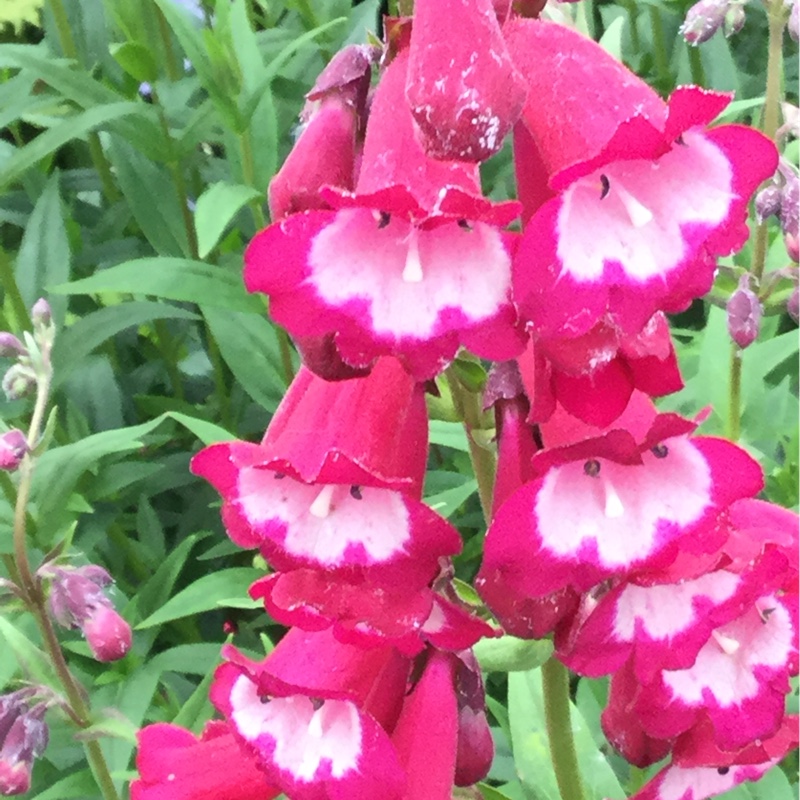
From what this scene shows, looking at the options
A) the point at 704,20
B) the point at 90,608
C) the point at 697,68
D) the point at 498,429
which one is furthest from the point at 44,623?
the point at 697,68

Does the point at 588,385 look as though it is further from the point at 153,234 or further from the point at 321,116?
the point at 153,234

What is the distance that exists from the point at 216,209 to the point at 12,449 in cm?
35

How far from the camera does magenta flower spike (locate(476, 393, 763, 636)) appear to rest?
1.88 feet

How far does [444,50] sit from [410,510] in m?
0.23

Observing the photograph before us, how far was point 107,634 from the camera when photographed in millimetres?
1005

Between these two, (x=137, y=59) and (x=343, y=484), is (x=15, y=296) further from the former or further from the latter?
(x=343, y=484)

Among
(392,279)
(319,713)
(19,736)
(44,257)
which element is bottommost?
(19,736)

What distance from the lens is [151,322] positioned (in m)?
1.66

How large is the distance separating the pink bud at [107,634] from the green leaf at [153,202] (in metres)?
0.63

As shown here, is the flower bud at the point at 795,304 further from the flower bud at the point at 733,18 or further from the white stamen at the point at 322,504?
the white stamen at the point at 322,504

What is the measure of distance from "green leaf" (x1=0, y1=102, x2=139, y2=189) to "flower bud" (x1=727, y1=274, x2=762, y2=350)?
31.0 inches

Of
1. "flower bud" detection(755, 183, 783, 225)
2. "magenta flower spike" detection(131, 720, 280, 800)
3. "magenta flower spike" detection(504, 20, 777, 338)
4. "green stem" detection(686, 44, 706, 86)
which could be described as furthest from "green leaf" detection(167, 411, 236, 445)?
"green stem" detection(686, 44, 706, 86)

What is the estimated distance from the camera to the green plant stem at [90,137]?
1.59 metres

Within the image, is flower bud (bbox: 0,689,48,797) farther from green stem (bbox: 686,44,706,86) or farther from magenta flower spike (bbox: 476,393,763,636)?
green stem (bbox: 686,44,706,86)
